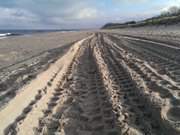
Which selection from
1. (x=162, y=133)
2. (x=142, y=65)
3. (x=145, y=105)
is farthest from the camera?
(x=142, y=65)

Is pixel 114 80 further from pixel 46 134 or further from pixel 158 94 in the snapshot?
pixel 46 134

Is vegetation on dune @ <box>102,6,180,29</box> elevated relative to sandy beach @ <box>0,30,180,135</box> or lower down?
lower down

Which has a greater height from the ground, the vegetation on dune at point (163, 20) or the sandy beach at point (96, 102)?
the sandy beach at point (96, 102)

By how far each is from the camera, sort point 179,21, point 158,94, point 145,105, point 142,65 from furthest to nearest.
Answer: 1. point 179,21
2. point 142,65
3. point 158,94
4. point 145,105

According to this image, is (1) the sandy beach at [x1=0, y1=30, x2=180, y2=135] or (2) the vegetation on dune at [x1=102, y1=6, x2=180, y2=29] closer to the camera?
(1) the sandy beach at [x1=0, y1=30, x2=180, y2=135]

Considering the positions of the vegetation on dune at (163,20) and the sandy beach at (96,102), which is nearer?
the sandy beach at (96,102)

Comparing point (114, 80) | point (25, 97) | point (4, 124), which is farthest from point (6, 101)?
point (114, 80)

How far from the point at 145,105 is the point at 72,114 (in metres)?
1.40

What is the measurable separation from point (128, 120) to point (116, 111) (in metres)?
0.47

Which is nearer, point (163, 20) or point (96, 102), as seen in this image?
point (96, 102)

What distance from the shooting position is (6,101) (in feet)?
21.5

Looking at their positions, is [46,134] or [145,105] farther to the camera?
[145,105]

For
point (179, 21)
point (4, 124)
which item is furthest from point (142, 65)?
point (179, 21)

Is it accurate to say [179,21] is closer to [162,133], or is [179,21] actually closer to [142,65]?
[142,65]
